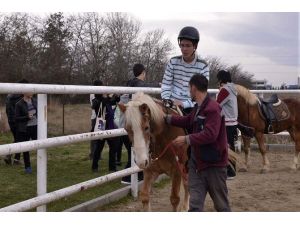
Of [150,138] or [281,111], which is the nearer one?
A: [150,138]

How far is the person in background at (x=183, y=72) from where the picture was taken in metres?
4.74

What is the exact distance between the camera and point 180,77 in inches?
196

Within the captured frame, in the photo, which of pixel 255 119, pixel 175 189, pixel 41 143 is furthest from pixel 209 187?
pixel 255 119

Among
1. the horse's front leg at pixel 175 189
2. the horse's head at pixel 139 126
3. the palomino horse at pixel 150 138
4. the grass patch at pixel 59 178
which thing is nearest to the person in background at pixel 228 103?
the grass patch at pixel 59 178

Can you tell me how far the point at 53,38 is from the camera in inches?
1273

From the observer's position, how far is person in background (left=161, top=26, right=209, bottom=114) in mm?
4743

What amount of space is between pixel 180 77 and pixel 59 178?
3716 millimetres

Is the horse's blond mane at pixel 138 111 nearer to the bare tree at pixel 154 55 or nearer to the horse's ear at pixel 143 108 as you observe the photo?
the horse's ear at pixel 143 108

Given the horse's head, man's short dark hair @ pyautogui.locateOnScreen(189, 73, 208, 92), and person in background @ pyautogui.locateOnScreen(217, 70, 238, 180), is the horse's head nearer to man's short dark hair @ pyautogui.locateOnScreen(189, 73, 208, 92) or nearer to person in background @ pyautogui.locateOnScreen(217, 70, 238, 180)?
man's short dark hair @ pyautogui.locateOnScreen(189, 73, 208, 92)

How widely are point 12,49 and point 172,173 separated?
80.8ft

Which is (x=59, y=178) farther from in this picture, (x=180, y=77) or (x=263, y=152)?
(x=263, y=152)

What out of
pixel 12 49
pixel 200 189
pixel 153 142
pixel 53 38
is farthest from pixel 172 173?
pixel 53 38

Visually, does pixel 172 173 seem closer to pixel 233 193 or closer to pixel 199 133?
pixel 199 133

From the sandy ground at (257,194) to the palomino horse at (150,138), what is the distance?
35.2 inches
